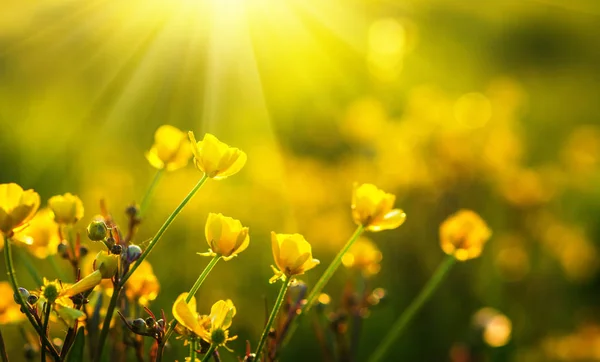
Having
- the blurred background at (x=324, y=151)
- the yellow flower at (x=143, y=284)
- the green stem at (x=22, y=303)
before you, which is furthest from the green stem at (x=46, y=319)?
the blurred background at (x=324, y=151)

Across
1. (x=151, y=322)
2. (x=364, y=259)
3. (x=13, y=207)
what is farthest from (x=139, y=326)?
(x=364, y=259)

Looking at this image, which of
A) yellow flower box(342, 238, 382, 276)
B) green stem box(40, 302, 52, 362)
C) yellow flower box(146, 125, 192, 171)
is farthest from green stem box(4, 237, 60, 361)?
yellow flower box(342, 238, 382, 276)

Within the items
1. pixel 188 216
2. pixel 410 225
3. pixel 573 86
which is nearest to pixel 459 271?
pixel 410 225

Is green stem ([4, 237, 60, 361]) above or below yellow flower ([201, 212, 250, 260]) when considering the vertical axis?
below

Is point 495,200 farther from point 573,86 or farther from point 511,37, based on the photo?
point 511,37

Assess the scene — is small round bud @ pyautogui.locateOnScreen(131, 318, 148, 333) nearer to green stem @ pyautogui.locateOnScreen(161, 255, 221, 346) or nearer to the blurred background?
green stem @ pyautogui.locateOnScreen(161, 255, 221, 346)
